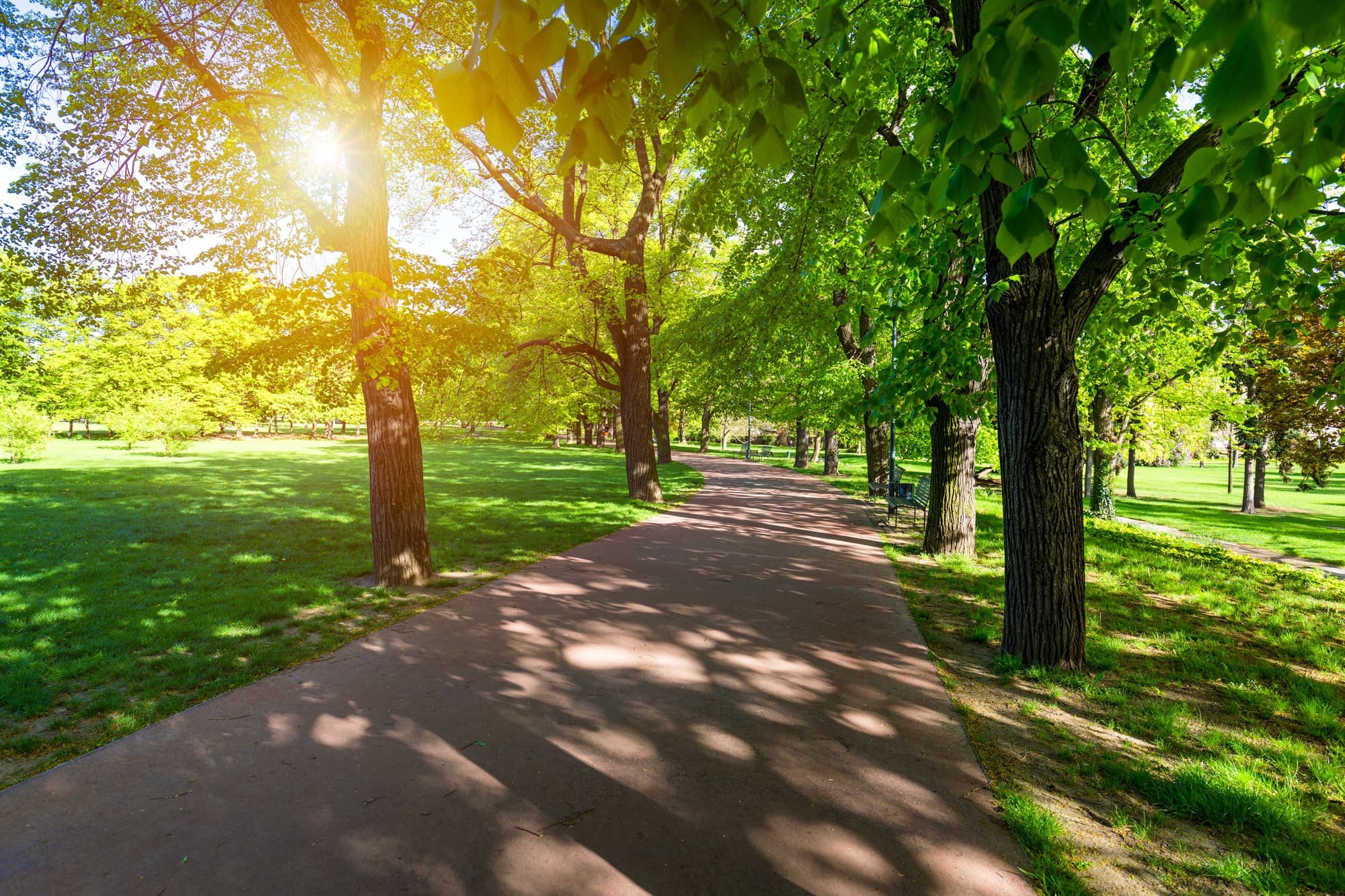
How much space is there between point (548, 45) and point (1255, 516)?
1269 inches

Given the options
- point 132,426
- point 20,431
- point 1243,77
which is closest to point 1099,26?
point 1243,77

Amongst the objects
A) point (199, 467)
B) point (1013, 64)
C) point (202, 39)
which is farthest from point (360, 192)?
point (199, 467)

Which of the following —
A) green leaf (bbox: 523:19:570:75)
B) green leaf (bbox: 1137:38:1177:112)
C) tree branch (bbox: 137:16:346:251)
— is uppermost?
tree branch (bbox: 137:16:346:251)

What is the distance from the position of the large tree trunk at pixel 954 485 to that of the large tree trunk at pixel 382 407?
8.24m

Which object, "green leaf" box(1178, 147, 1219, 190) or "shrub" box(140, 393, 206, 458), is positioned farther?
"shrub" box(140, 393, 206, 458)

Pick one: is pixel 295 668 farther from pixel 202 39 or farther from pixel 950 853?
pixel 202 39

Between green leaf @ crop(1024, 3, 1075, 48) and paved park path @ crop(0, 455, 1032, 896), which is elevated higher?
green leaf @ crop(1024, 3, 1075, 48)

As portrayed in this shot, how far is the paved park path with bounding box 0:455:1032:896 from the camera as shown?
2.72 m

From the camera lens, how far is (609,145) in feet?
6.19

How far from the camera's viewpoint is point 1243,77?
3.56 feet

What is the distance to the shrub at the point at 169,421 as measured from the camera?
1133 inches

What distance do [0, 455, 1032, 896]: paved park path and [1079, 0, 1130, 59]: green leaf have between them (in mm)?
3342

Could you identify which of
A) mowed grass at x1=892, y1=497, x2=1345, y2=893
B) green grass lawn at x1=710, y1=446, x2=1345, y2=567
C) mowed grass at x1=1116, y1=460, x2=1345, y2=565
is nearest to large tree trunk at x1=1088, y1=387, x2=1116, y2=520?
green grass lawn at x1=710, y1=446, x2=1345, y2=567

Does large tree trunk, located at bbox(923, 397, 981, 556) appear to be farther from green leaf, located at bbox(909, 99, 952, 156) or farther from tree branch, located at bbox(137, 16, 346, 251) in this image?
tree branch, located at bbox(137, 16, 346, 251)
